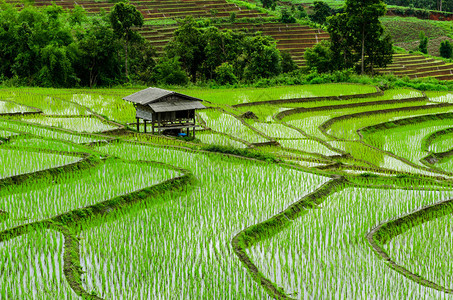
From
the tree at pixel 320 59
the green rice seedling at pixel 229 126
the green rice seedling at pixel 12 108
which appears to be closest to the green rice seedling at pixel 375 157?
the green rice seedling at pixel 229 126

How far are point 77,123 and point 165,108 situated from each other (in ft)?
7.51

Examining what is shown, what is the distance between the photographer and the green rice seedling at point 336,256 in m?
4.91

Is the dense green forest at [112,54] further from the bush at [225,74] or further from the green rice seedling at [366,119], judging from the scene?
the green rice seedling at [366,119]

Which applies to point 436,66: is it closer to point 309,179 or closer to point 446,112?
point 446,112

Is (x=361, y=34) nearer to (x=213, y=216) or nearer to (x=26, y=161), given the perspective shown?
(x=26, y=161)

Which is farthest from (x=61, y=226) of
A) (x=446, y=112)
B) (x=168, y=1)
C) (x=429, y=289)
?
(x=168, y=1)

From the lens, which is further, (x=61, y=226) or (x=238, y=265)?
(x=61, y=226)

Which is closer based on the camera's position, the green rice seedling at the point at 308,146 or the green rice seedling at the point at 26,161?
the green rice seedling at the point at 26,161

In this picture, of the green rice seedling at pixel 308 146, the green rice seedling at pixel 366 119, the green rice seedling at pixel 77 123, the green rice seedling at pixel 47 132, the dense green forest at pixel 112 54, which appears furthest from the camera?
the dense green forest at pixel 112 54

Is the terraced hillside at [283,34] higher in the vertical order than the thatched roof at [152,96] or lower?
higher

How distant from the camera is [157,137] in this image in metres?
12.1

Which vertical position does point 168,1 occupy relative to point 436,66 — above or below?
above

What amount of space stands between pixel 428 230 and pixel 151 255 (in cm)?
355

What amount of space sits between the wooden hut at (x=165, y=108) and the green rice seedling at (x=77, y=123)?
0.86 meters
